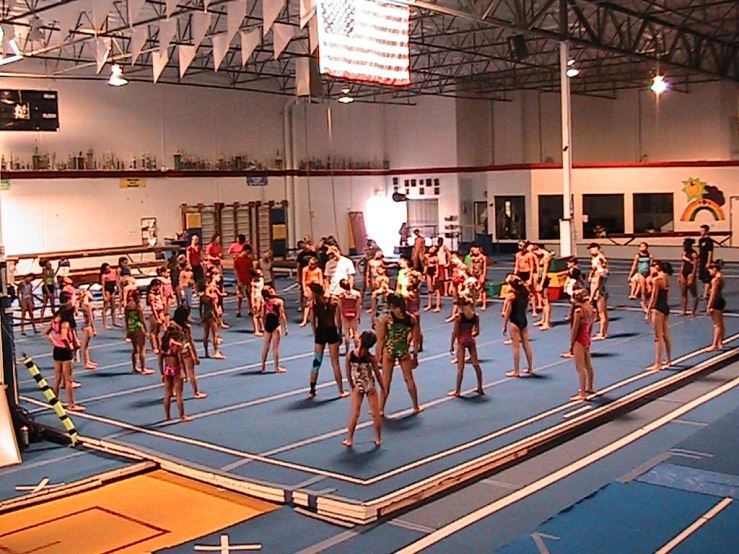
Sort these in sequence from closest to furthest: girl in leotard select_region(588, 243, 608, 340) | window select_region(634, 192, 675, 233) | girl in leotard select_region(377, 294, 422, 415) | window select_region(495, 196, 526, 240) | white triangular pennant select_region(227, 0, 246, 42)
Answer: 1. girl in leotard select_region(377, 294, 422, 415)
2. white triangular pennant select_region(227, 0, 246, 42)
3. girl in leotard select_region(588, 243, 608, 340)
4. window select_region(634, 192, 675, 233)
5. window select_region(495, 196, 526, 240)

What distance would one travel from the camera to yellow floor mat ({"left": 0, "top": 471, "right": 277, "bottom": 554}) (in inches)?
361

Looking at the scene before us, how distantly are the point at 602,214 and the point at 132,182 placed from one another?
2001 centimetres

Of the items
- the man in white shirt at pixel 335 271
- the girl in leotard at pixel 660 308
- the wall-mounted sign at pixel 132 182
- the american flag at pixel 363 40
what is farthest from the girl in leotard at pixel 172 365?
the wall-mounted sign at pixel 132 182

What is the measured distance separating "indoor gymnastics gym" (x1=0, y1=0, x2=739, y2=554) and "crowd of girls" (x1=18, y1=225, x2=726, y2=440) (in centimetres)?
21

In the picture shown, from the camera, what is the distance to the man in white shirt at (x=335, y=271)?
1962 centimetres

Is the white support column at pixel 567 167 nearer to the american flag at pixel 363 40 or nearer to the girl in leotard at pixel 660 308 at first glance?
the american flag at pixel 363 40

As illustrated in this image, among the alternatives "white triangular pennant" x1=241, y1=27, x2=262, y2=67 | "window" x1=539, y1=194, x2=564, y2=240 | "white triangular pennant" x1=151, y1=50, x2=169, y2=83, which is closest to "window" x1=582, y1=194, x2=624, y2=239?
"window" x1=539, y1=194, x2=564, y2=240

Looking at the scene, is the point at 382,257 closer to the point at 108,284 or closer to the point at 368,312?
the point at 368,312

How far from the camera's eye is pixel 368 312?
23.8 meters

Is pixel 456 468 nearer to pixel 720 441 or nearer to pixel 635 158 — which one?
pixel 720 441

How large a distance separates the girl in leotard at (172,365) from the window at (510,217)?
97.5 feet

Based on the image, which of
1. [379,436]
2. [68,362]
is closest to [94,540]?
[379,436]

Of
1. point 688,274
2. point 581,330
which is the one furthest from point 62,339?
point 688,274

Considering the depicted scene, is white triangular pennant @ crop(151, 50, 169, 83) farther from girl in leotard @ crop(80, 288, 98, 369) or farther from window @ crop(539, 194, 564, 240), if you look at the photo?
window @ crop(539, 194, 564, 240)
